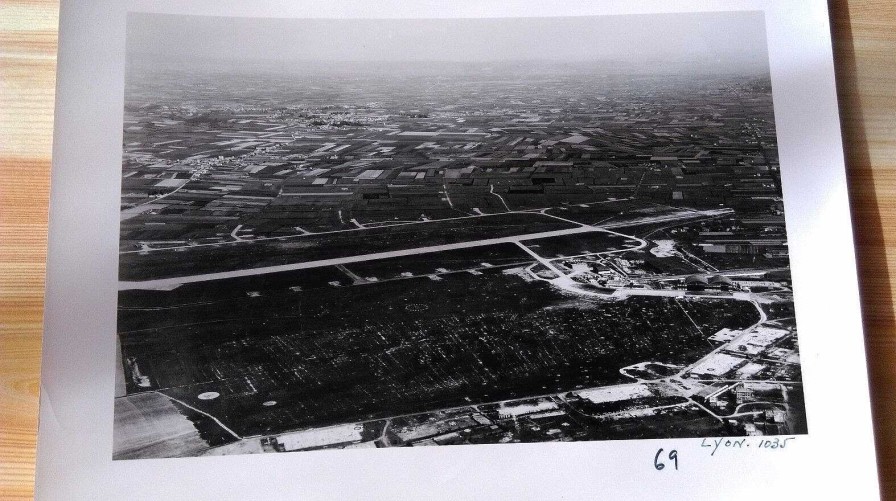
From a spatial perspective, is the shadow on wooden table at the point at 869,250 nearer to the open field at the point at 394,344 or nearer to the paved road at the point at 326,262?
the open field at the point at 394,344

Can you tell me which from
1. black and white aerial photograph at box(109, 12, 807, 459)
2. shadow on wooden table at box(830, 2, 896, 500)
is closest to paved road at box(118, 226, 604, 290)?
black and white aerial photograph at box(109, 12, 807, 459)

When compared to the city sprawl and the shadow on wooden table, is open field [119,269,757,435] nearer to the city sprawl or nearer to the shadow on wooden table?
the city sprawl

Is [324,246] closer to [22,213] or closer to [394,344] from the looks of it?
[394,344]

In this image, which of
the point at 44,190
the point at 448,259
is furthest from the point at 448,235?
the point at 44,190

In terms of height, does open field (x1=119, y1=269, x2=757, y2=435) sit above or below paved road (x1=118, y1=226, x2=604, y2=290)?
below

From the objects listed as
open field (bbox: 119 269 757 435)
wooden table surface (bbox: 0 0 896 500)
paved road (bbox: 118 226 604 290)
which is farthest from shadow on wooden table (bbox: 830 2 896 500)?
paved road (bbox: 118 226 604 290)

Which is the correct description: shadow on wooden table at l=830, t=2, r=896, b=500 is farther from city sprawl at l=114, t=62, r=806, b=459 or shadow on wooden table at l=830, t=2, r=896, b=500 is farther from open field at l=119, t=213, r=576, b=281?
open field at l=119, t=213, r=576, b=281

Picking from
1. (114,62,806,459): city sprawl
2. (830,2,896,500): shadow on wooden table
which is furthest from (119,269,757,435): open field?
(830,2,896,500): shadow on wooden table

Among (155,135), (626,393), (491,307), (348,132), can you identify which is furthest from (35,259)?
(626,393)
